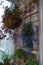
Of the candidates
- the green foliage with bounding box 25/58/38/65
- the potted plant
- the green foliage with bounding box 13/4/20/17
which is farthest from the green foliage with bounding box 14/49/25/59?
the green foliage with bounding box 13/4/20/17

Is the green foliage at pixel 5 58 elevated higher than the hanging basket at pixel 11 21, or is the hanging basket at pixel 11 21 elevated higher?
the hanging basket at pixel 11 21

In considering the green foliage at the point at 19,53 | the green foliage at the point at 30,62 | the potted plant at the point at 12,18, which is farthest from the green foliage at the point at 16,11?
the green foliage at the point at 30,62

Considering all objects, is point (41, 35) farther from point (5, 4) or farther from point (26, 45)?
point (5, 4)

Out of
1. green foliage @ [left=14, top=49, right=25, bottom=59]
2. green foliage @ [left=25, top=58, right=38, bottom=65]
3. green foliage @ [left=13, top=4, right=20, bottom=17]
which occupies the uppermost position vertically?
green foliage @ [left=13, top=4, right=20, bottom=17]

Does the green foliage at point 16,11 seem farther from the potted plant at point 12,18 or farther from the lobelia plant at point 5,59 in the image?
the lobelia plant at point 5,59

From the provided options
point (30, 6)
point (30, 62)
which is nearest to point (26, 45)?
point (30, 62)

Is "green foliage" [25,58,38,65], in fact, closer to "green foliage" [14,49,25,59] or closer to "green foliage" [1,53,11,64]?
"green foliage" [14,49,25,59]

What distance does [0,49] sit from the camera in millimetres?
2475

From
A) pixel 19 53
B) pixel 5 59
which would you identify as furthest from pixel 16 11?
pixel 5 59

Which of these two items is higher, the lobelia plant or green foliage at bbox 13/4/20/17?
green foliage at bbox 13/4/20/17

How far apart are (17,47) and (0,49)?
0.27m

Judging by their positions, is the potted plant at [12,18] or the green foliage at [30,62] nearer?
the green foliage at [30,62]

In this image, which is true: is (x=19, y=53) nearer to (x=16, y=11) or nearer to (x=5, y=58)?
(x=5, y=58)

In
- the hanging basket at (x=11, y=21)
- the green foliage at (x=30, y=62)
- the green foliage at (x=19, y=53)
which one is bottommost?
the green foliage at (x=30, y=62)
